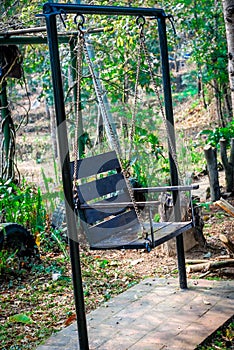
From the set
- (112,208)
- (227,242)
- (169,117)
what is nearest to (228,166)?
(227,242)

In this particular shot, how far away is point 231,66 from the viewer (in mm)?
5062

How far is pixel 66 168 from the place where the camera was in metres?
3.33

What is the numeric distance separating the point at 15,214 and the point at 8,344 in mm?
2252

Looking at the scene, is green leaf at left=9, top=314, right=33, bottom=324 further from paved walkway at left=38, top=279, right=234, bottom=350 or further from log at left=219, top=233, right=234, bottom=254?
log at left=219, top=233, right=234, bottom=254

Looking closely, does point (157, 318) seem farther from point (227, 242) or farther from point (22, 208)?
point (22, 208)

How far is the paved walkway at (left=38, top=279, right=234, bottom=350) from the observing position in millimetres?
3510

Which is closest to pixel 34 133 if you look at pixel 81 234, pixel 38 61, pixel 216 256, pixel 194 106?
pixel 194 106

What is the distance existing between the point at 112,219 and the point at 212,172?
10.4ft

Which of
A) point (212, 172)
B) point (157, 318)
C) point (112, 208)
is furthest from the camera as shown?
point (212, 172)

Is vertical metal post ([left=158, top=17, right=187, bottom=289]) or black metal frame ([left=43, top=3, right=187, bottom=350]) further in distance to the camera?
vertical metal post ([left=158, top=17, right=187, bottom=289])

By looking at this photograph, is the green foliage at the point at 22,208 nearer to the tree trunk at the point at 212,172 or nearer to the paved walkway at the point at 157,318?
the paved walkway at the point at 157,318

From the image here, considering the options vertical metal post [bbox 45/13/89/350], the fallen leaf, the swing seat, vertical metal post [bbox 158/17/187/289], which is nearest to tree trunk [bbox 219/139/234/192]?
the swing seat

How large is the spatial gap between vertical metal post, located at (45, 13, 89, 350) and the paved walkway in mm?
284

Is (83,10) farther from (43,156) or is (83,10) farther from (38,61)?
(43,156)
